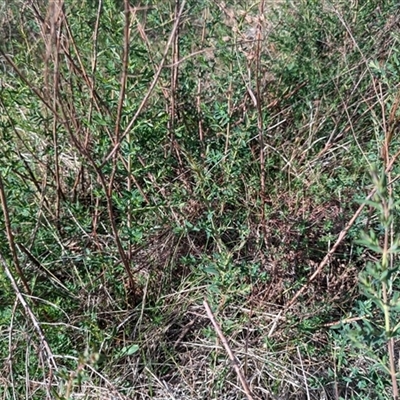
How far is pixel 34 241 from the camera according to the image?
81.4 inches

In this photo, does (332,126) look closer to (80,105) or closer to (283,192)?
(283,192)

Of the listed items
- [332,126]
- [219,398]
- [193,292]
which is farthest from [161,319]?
[332,126]

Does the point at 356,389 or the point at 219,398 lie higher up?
the point at 219,398

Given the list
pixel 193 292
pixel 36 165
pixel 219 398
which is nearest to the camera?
pixel 219 398

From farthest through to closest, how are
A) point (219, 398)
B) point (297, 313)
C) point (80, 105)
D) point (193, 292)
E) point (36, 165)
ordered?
1. point (36, 165)
2. point (80, 105)
3. point (193, 292)
4. point (297, 313)
5. point (219, 398)

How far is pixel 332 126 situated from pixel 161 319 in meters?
1.08

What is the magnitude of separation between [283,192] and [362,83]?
0.64 m

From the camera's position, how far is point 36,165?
95.9 inches

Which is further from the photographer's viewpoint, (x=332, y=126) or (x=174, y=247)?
(x=332, y=126)

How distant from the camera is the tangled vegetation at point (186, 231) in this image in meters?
1.83

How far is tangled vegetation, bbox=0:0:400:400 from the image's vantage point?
6.00 feet

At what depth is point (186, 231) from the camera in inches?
77.7

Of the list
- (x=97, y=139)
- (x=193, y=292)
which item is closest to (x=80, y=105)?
(x=97, y=139)

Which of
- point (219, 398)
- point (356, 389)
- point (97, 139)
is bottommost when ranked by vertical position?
point (356, 389)
